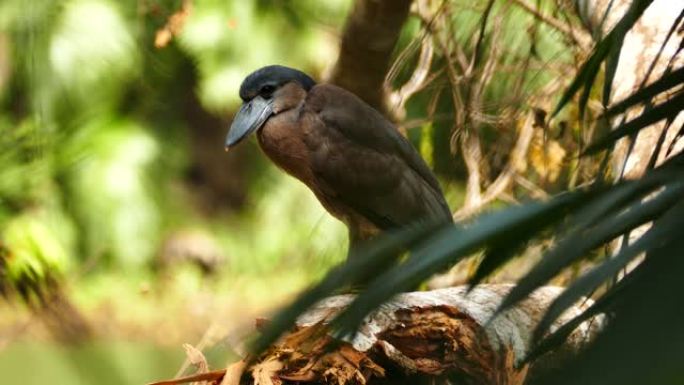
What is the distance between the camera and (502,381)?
4.54ft

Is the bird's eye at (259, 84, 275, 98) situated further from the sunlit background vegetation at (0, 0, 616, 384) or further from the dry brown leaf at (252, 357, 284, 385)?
the dry brown leaf at (252, 357, 284, 385)

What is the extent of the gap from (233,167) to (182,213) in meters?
0.49

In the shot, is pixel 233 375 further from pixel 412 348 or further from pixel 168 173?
pixel 168 173

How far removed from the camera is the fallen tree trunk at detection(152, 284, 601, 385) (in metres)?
1.32

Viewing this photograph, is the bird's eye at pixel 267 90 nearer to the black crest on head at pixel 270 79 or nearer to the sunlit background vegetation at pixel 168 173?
the black crest on head at pixel 270 79

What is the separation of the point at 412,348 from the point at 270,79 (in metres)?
1.26

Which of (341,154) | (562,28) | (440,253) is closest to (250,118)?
(341,154)

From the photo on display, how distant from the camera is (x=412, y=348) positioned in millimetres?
1432

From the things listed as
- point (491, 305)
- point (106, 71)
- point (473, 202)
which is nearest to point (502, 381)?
point (491, 305)

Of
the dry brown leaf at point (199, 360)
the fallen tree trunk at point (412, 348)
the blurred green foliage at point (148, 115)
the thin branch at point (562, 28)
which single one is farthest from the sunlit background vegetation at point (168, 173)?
the dry brown leaf at point (199, 360)

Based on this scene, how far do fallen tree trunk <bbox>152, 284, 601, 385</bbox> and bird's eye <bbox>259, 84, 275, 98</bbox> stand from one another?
1.15 metres

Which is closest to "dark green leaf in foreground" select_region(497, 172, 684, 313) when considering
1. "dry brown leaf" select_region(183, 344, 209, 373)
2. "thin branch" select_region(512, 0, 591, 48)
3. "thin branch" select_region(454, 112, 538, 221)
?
"dry brown leaf" select_region(183, 344, 209, 373)

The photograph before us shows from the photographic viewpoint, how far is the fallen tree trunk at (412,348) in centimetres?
132

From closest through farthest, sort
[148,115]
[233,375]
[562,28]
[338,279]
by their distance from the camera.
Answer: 1. [338,279]
2. [233,375]
3. [562,28]
4. [148,115]
